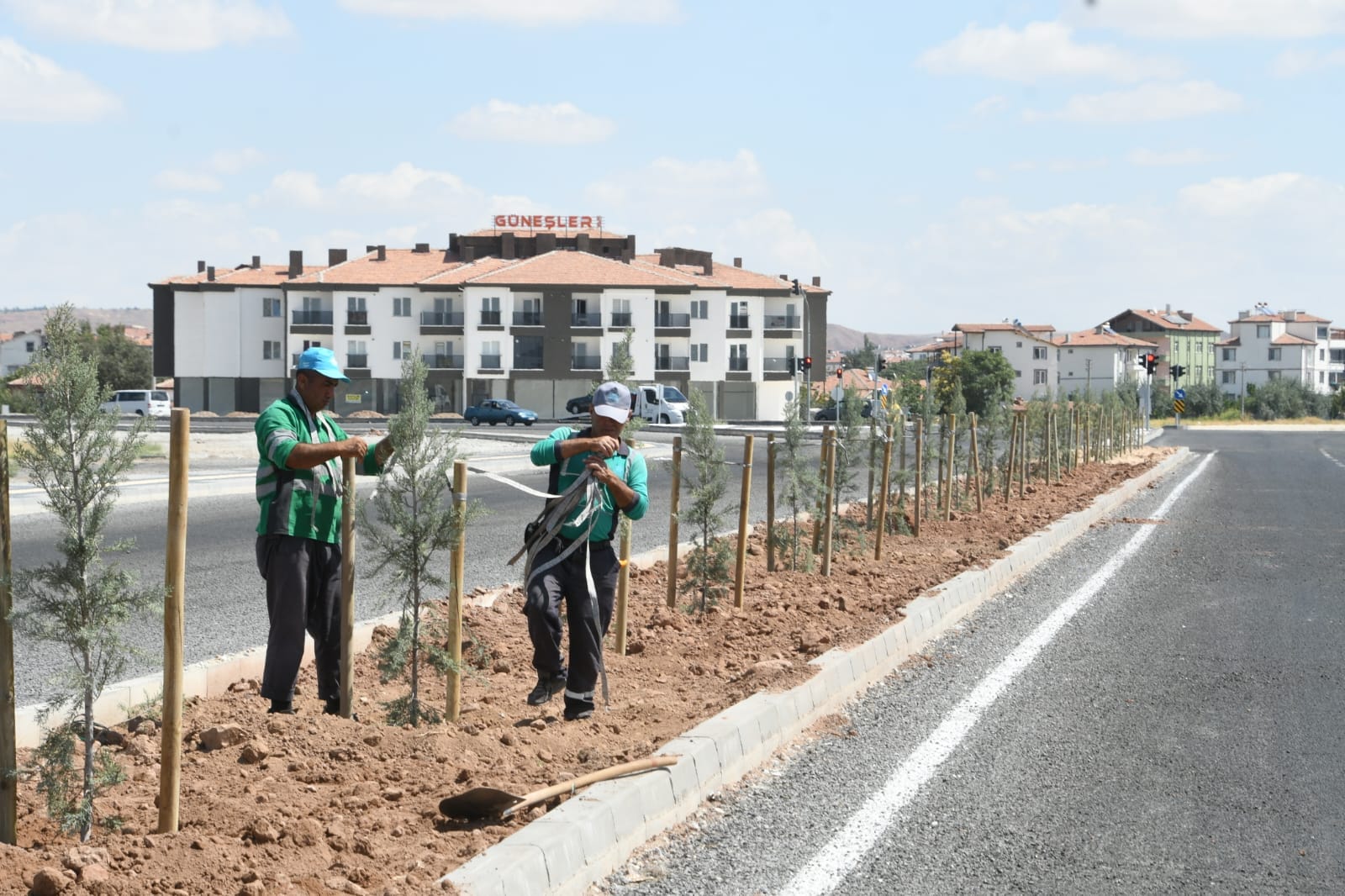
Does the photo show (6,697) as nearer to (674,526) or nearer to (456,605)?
(456,605)

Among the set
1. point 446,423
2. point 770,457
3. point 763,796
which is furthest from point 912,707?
point 446,423

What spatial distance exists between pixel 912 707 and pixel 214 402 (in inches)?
3325

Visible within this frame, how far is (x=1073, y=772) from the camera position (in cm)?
625

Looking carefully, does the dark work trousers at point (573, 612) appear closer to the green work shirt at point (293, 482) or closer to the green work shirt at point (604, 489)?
the green work shirt at point (604, 489)

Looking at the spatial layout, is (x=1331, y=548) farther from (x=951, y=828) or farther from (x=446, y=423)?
(x=446, y=423)

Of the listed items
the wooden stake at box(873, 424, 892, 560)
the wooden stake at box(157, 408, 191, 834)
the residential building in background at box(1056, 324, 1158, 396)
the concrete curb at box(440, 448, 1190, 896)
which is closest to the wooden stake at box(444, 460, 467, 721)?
the concrete curb at box(440, 448, 1190, 896)

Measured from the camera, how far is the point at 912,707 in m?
7.62

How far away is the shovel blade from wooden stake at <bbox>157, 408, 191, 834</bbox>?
880mm

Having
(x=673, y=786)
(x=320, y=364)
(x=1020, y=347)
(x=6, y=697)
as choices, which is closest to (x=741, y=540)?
(x=320, y=364)

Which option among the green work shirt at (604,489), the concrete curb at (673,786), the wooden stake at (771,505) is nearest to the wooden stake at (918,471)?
the wooden stake at (771,505)

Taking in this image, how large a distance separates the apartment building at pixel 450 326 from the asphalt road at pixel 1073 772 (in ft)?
238

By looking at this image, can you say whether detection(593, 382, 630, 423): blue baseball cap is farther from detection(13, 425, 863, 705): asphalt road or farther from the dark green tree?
the dark green tree

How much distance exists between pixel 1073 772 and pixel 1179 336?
174 meters

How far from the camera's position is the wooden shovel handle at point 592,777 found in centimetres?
485
